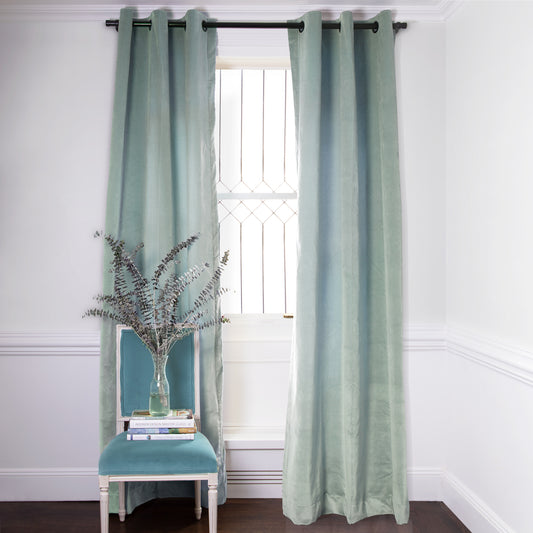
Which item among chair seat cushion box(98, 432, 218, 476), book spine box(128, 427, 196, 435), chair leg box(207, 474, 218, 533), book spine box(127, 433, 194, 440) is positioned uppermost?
book spine box(128, 427, 196, 435)

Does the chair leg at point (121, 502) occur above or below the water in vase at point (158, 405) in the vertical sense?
below

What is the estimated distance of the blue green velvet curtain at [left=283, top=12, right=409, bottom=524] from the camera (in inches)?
95.0

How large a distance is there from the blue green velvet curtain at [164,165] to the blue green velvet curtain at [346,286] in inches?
17.1

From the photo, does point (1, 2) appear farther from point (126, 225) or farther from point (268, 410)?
point (268, 410)

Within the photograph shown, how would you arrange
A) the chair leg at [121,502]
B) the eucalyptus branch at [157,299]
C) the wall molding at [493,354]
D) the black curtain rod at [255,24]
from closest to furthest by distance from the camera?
the wall molding at [493,354]
the eucalyptus branch at [157,299]
the chair leg at [121,502]
the black curtain rod at [255,24]

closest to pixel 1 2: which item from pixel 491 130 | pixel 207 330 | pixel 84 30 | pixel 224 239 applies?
pixel 84 30

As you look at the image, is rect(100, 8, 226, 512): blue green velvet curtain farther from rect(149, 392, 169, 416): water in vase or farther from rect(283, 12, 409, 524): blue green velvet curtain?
rect(283, 12, 409, 524): blue green velvet curtain

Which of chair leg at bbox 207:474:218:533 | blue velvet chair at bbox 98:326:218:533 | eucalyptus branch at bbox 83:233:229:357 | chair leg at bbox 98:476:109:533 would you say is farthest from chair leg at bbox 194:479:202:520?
eucalyptus branch at bbox 83:233:229:357

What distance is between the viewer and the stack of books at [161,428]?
2145 millimetres

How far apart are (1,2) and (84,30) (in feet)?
1.40

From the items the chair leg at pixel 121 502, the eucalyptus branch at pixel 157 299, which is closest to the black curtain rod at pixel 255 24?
the eucalyptus branch at pixel 157 299

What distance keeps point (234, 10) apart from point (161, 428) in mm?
2055

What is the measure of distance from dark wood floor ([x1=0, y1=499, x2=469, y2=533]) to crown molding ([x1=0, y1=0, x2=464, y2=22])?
2460mm

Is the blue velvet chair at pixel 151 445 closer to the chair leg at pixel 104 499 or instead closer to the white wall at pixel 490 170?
the chair leg at pixel 104 499
